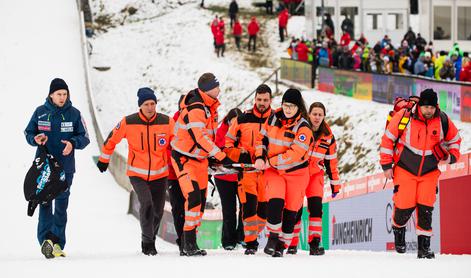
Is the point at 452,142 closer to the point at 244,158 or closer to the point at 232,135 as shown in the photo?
the point at 244,158

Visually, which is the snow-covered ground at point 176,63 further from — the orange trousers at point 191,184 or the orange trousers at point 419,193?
the orange trousers at point 191,184

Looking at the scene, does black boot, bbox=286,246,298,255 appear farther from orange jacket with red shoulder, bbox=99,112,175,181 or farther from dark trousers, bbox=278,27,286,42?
dark trousers, bbox=278,27,286,42

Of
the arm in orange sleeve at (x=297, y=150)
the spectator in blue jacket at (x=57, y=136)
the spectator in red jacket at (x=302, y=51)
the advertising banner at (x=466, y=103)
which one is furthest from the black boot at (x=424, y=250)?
the spectator in red jacket at (x=302, y=51)

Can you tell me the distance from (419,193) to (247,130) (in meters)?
2.07

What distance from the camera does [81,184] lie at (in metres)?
26.3

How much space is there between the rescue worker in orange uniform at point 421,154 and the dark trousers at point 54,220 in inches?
140

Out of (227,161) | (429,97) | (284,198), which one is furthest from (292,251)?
(429,97)

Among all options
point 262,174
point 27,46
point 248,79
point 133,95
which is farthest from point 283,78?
point 262,174

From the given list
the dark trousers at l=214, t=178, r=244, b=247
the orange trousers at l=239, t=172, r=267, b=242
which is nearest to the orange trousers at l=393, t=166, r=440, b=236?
the orange trousers at l=239, t=172, r=267, b=242

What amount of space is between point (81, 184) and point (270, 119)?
46.2 ft

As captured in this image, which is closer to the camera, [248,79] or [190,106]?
[190,106]

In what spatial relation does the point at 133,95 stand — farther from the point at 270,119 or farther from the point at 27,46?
the point at 270,119

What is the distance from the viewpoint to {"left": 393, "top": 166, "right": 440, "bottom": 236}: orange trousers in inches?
504

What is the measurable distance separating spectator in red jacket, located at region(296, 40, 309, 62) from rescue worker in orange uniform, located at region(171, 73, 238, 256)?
23.9 metres
